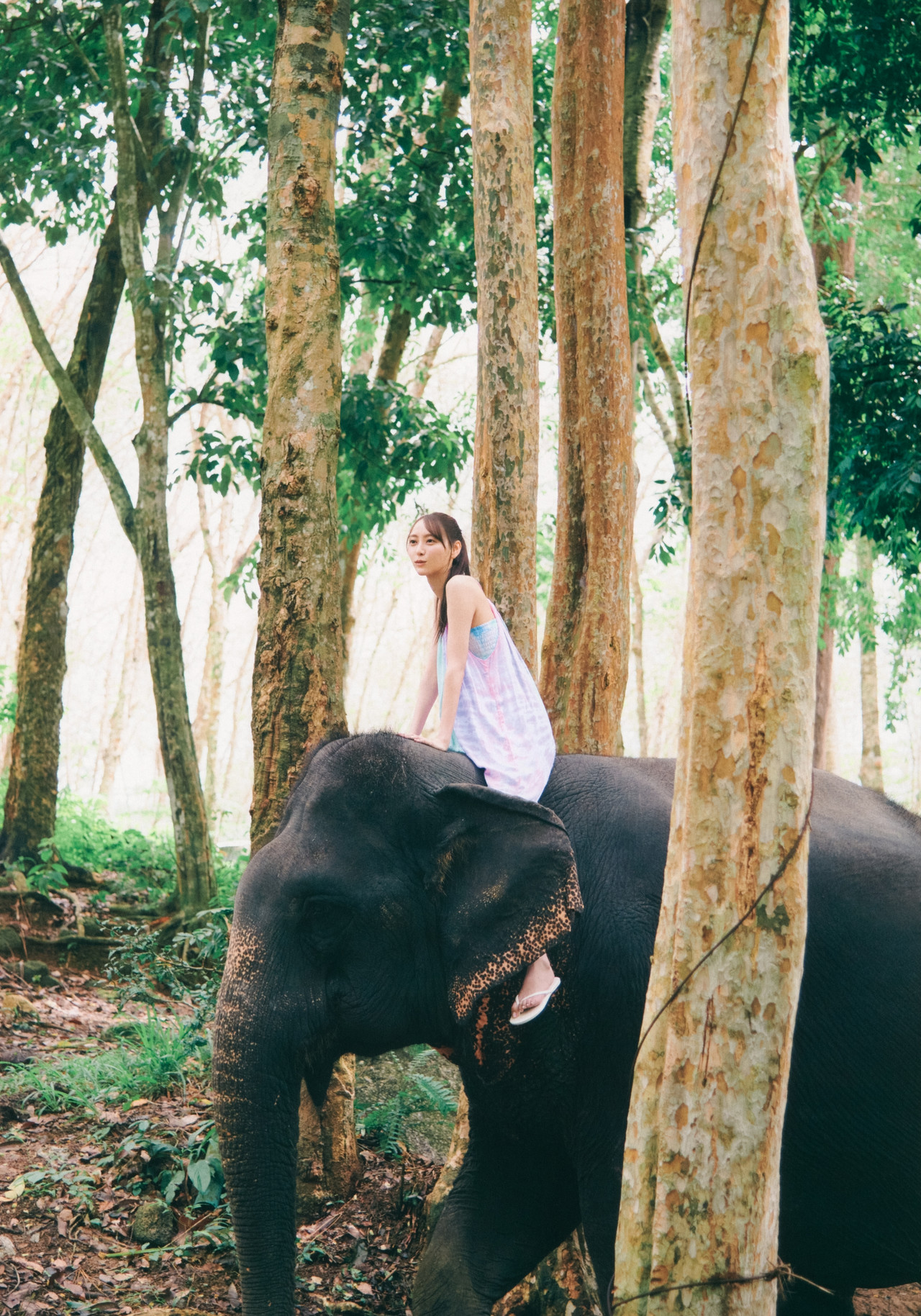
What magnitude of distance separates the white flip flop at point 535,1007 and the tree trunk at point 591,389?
1982 mm

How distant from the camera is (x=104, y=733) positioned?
3044 centimetres

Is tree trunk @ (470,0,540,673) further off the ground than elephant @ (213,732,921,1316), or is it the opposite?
tree trunk @ (470,0,540,673)

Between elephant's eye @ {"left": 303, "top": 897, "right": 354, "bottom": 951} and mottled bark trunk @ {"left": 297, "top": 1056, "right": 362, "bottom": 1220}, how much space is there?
1.34 m

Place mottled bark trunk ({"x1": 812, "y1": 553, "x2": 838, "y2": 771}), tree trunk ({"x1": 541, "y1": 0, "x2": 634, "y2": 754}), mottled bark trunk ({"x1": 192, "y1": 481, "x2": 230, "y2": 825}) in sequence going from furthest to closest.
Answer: mottled bark trunk ({"x1": 192, "y1": 481, "x2": 230, "y2": 825}) < mottled bark trunk ({"x1": 812, "y1": 553, "x2": 838, "y2": 771}) < tree trunk ({"x1": 541, "y1": 0, "x2": 634, "y2": 754})

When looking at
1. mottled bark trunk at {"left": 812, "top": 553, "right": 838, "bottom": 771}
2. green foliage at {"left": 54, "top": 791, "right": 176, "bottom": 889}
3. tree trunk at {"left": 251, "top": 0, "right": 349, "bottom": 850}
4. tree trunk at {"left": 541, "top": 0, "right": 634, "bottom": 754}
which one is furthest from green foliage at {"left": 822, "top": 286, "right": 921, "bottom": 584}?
green foliage at {"left": 54, "top": 791, "right": 176, "bottom": 889}

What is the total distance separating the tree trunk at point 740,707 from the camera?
6.32 feet

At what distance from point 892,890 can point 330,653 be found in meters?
2.06

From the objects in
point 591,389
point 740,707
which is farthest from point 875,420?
point 740,707

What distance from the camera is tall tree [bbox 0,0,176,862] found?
8.34 m

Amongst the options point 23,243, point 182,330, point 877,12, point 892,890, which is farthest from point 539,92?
point 23,243

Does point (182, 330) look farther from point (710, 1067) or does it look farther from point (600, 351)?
point (710, 1067)

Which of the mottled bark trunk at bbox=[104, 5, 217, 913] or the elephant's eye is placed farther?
the mottled bark trunk at bbox=[104, 5, 217, 913]

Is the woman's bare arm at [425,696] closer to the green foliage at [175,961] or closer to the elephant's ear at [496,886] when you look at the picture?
the elephant's ear at [496,886]

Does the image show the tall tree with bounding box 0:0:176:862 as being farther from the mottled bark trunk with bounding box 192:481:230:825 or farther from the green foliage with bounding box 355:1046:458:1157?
the mottled bark trunk with bounding box 192:481:230:825
